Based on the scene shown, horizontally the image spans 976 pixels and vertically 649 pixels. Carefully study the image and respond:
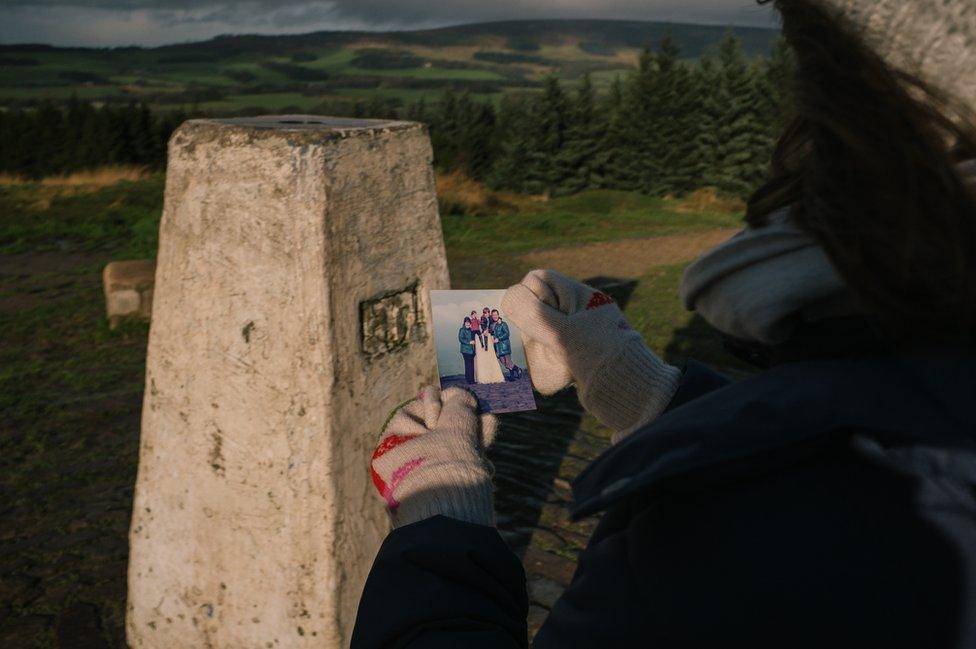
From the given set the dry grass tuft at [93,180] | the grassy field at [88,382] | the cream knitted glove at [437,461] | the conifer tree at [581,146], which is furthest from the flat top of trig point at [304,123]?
the conifer tree at [581,146]

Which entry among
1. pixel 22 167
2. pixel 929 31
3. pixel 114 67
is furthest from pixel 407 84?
pixel 929 31

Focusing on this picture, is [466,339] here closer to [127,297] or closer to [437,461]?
Answer: [437,461]

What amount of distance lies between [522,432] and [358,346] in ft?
8.25

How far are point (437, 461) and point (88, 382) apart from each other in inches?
170

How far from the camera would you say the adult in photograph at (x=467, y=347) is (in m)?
2.02

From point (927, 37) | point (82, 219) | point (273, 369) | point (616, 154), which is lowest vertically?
point (616, 154)

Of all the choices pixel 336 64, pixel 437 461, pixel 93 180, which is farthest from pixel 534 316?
pixel 336 64

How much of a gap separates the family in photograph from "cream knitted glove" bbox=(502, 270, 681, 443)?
0.16 feet

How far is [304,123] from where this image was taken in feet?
8.13

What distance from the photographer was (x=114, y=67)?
71.3 m

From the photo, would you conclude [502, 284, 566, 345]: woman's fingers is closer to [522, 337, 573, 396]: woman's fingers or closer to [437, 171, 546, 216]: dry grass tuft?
[522, 337, 573, 396]: woman's fingers

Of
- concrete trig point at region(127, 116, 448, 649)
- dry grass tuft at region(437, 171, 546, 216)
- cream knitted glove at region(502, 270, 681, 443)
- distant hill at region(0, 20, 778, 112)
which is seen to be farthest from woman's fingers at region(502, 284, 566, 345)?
distant hill at region(0, 20, 778, 112)

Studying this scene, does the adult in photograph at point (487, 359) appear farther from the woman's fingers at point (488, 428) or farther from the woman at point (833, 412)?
the woman at point (833, 412)

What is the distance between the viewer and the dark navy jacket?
0.79 meters
